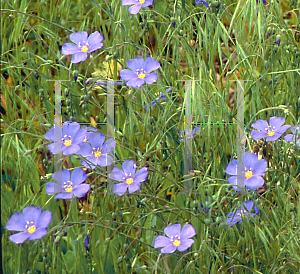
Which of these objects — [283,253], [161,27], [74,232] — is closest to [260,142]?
[283,253]

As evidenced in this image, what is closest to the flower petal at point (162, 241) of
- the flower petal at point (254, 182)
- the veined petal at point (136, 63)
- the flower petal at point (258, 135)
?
the flower petal at point (254, 182)

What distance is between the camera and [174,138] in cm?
108

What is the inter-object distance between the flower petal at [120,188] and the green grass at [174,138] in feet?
0.08

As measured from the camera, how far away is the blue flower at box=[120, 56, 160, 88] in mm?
1051

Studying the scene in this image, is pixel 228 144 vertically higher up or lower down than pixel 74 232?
higher up

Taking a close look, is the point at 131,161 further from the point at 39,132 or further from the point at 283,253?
the point at 283,253

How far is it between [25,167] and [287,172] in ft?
2.42

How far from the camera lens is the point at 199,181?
1.08 metres

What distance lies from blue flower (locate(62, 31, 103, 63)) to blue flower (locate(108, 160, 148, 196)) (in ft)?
1.03

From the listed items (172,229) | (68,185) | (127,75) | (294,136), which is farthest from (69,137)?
(294,136)

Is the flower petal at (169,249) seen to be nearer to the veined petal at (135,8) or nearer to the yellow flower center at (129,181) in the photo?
the yellow flower center at (129,181)

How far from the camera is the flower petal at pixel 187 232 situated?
1055 mm

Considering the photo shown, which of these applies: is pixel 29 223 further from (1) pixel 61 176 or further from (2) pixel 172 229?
(2) pixel 172 229

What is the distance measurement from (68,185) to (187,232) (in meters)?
0.35
